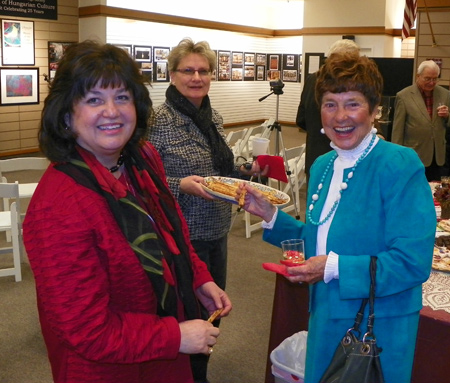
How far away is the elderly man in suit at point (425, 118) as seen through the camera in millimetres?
5898

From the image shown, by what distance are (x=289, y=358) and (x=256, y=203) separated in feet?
3.09

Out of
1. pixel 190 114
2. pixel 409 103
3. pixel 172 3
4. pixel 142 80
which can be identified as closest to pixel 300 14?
pixel 172 3

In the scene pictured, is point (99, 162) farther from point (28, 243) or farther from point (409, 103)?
point (409, 103)

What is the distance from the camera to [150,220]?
4.60ft

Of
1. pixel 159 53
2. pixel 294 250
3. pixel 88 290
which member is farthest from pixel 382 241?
pixel 159 53

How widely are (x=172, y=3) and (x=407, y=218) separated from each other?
12.0 m

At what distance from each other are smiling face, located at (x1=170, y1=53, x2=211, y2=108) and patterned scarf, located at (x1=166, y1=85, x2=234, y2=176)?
32 mm

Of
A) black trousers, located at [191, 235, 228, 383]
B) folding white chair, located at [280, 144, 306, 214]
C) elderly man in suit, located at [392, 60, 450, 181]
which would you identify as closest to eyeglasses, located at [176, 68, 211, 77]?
black trousers, located at [191, 235, 228, 383]

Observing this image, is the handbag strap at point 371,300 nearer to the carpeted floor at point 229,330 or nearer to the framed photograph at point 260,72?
the carpeted floor at point 229,330

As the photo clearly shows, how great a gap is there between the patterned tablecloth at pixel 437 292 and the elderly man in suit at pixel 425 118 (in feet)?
12.8

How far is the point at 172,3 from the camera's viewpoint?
491 inches

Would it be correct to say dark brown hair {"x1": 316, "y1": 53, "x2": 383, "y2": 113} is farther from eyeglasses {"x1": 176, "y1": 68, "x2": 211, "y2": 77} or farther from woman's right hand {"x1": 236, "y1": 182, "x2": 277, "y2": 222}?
eyeglasses {"x1": 176, "y1": 68, "x2": 211, "y2": 77}

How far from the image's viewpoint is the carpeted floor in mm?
3086

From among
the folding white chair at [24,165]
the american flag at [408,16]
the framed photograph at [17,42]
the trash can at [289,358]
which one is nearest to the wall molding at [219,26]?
Result: the american flag at [408,16]
